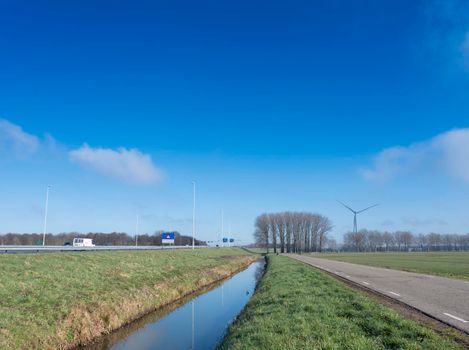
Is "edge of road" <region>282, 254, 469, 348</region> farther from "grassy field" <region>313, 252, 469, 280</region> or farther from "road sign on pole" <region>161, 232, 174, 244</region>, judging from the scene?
"road sign on pole" <region>161, 232, 174, 244</region>

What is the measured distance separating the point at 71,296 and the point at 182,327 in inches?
199

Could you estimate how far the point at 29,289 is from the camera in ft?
55.3

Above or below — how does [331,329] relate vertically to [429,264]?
above

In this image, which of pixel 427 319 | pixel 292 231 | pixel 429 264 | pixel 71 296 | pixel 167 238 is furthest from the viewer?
pixel 292 231

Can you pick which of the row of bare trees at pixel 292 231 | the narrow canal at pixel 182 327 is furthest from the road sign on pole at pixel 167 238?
the narrow canal at pixel 182 327

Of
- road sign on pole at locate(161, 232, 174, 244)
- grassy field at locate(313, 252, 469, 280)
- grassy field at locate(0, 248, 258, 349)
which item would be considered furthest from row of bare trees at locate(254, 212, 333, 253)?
grassy field at locate(0, 248, 258, 349)

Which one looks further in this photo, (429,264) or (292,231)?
(292,231)

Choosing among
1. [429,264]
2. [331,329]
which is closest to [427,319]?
[331,329]

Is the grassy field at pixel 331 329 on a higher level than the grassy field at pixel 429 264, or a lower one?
higher

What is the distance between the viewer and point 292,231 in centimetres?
15900

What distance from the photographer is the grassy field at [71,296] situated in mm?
12602

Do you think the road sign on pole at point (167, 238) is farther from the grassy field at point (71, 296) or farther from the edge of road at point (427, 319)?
the edge of road at point (427, 319)

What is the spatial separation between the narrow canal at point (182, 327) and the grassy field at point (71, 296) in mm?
694

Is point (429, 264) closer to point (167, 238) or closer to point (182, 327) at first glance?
point (182, 327)
